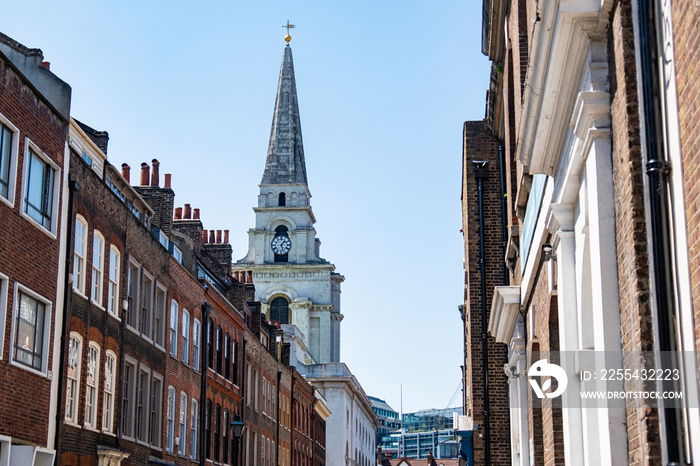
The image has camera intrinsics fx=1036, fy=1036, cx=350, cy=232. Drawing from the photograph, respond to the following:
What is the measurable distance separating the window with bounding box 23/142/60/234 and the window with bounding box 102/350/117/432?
5.18 m

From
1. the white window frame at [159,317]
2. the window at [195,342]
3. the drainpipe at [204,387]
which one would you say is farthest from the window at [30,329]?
the drainpipe at [204,387]

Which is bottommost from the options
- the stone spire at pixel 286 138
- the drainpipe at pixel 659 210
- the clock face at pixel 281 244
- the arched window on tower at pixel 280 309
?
the drainpipe at pixel 659 210

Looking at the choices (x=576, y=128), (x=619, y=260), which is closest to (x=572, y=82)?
(x=576, y=128)

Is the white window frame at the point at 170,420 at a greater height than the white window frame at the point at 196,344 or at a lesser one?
lesser

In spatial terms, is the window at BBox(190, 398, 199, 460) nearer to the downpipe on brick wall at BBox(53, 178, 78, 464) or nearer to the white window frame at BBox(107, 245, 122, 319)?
the white window frame at BBox(107, 245, 122, 319)

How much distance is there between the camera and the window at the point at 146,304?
2886 cm

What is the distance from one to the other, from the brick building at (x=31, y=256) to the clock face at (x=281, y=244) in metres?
81.4

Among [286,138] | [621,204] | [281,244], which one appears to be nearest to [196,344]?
[621,204]

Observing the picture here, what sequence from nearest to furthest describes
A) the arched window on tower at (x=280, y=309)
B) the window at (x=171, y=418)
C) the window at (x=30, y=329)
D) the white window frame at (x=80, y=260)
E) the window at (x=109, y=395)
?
the window at (x=30, y=329)
the white window frame at (x=80, y=260)
the window at (x=109, y=395)
the window at (x=171, y=418)
the arched window on tower at (x=280, y=309)

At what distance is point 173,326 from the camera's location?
3192 centimetres

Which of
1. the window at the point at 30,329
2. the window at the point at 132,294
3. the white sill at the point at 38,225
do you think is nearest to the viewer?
the window at the point at 30,329

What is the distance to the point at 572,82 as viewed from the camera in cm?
834

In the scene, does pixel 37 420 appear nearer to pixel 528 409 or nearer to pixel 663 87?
pixel 528 409

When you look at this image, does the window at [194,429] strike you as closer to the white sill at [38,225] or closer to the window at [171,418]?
the window at [171,418]
